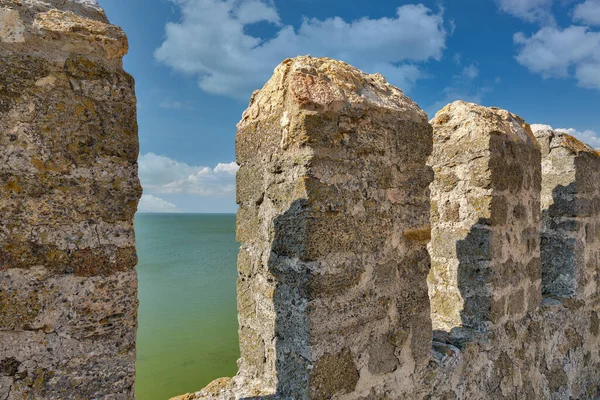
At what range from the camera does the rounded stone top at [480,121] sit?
9.93 feet

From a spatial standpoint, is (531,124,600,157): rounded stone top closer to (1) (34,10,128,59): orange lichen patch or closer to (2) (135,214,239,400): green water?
(1) (34,10,128,59): orange lichen patch

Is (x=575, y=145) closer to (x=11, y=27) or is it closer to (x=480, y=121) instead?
(x=480, y=121)

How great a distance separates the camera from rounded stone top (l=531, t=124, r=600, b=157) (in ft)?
13.1

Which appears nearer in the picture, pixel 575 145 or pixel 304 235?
pixel 304 235

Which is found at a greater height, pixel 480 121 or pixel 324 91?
pixel 480 121

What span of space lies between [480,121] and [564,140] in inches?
65.7

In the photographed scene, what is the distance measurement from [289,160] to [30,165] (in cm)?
100

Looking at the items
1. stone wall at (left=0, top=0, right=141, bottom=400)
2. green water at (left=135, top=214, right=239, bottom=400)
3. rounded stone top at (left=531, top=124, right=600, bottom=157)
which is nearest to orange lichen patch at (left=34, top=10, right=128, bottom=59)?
stone wall at (left=0, top=0, right=141, bottom=400)

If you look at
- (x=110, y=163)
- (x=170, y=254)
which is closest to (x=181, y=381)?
(x=110, y=163)

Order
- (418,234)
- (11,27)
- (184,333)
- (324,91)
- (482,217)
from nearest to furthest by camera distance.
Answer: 1. (11,27)
2. (324,91)
3. (418,234)
4. (482,217)
5. (184,333)

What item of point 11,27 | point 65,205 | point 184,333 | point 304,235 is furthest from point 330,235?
point 184,333

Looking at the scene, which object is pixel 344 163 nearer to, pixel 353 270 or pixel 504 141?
pixel 353 270

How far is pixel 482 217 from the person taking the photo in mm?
2918

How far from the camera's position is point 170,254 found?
123 ft
